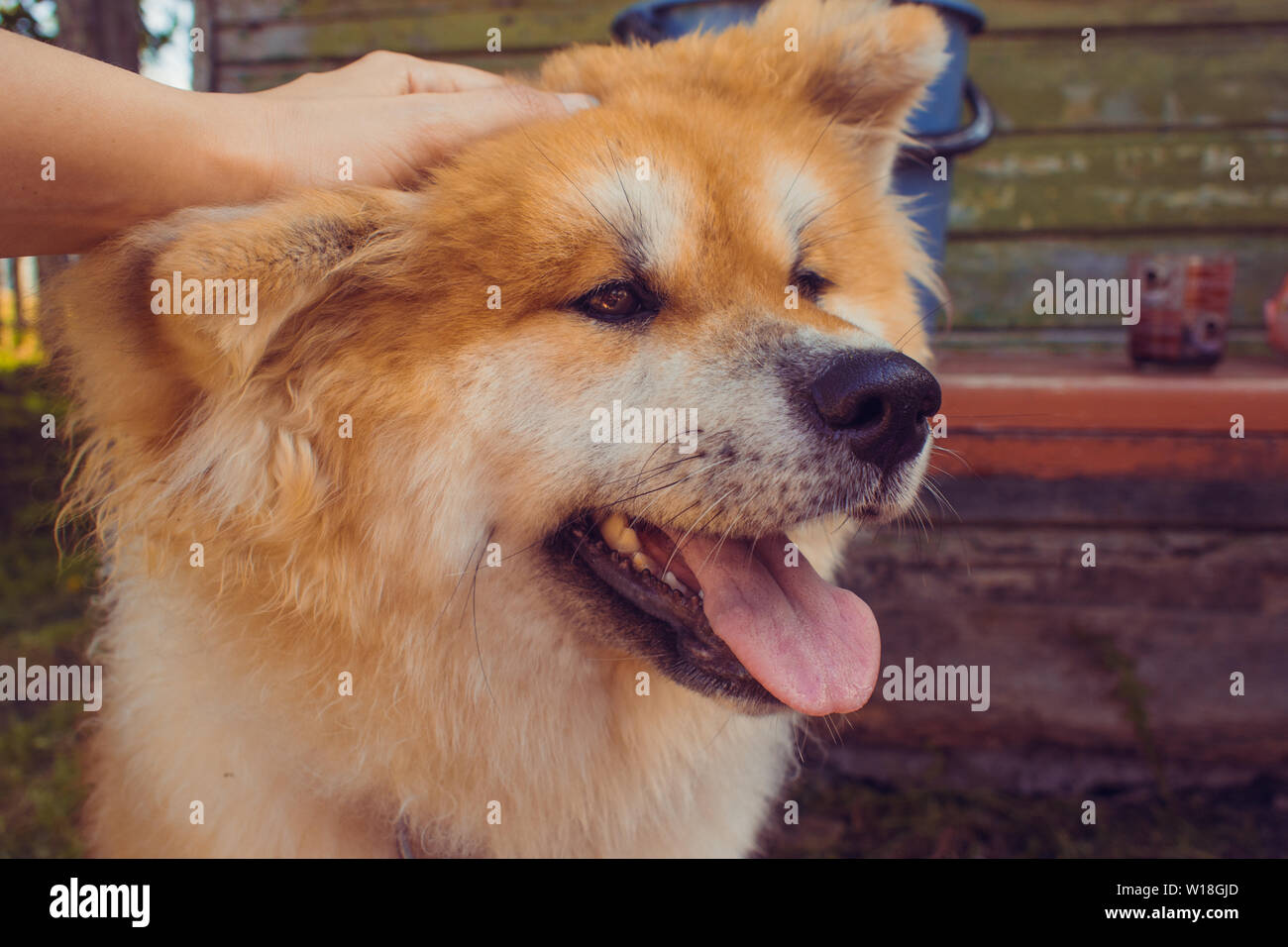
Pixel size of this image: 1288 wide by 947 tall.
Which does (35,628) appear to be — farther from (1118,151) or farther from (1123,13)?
(1123,13)

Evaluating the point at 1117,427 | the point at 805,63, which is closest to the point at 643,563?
the point at 805,63

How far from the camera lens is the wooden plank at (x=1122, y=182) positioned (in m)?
3.82

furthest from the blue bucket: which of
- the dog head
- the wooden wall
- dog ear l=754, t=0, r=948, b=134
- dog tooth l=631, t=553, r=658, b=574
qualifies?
dog tooth l=631, t=553, r=658, b=574

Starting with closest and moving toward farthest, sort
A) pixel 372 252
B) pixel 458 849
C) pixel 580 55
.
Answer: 1. pixel 372 252
2. pixel 458 849
3. pixel 580 55

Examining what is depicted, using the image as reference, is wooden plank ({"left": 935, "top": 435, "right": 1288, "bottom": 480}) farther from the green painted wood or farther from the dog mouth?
the green painted wood

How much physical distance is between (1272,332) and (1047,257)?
95 cm

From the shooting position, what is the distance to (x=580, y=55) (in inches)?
88.7

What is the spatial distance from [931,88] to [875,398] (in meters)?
1.85

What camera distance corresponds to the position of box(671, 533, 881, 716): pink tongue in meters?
1.66

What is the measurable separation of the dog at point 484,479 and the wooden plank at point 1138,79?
248cm

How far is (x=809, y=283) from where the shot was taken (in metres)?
2.05

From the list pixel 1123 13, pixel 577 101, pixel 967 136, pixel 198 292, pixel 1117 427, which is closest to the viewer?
pixel 198 292

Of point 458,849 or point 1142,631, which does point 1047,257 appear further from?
point 458,849
